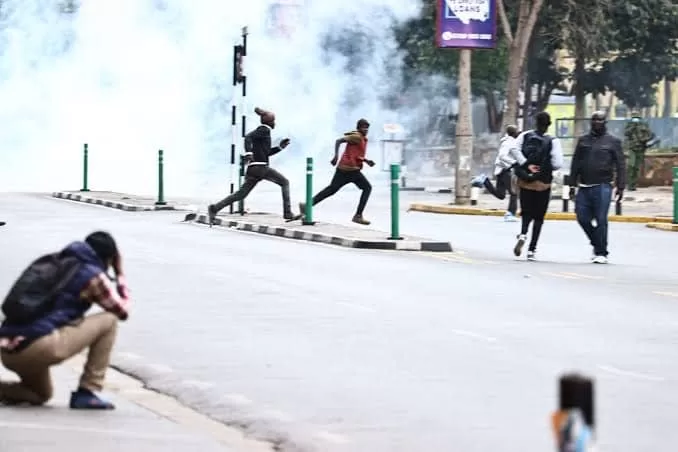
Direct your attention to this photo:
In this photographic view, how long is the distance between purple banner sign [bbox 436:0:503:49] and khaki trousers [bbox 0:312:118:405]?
2456 centimetres

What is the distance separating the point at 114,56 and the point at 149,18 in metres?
1.55

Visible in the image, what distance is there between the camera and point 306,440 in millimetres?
8641

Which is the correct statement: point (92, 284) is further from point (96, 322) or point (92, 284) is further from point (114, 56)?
point (114, 56)

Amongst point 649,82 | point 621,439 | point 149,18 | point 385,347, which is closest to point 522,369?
point 385,347

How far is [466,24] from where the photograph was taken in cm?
3372

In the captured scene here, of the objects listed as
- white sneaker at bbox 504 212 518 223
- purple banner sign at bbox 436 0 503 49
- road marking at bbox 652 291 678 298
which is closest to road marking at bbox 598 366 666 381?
road marking at bbox 652 291 678 298

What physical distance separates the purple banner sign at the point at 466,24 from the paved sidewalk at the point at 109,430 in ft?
79.1

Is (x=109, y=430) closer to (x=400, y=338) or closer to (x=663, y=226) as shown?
(x=400, y=338)

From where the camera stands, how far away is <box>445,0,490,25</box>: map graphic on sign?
110ft

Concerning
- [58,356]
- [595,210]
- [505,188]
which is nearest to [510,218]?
[505,188]

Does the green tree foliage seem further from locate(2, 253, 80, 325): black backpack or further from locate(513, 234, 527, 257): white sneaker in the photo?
locate(2, 253, 80, 325): black backpack

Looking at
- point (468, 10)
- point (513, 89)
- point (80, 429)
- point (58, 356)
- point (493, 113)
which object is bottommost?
point (80, 429)

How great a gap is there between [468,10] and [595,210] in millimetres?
14246

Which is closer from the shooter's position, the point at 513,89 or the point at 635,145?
the point at 513,89
